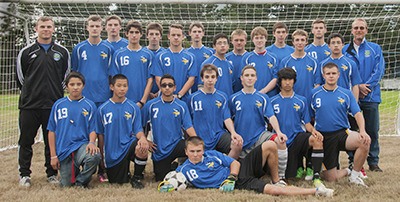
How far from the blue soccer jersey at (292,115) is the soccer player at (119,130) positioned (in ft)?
4.56

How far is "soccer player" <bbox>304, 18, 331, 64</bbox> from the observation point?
17.2 ft

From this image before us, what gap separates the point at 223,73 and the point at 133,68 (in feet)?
3.14

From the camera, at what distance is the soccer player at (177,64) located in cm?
502

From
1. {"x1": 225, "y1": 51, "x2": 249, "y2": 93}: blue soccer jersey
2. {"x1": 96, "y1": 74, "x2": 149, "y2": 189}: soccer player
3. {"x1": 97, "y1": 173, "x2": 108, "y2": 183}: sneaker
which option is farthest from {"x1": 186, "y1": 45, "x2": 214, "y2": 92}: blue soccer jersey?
{"x1": 97, "y1": 173, "x2": 108, "y2": 183}: sneaker

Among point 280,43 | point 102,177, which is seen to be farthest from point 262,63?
point 102,177

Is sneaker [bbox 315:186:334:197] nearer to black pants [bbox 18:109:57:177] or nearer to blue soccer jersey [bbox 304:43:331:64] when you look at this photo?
blue soccer jersey [bbox 304:43:331:64]

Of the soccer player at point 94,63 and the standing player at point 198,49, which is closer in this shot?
the soccer player at point 94,63

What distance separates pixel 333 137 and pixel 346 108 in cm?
32

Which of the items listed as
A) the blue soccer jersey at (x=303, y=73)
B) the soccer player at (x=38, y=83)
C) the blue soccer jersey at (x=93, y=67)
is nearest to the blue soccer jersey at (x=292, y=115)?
the blue soccer jersey at (x=303, y=73)

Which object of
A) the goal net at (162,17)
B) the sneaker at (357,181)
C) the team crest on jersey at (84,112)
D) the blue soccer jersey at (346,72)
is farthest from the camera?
the goal net at (162,17)

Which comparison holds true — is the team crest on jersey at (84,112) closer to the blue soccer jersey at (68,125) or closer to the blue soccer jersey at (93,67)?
the blue soccer jersey at (68,125)

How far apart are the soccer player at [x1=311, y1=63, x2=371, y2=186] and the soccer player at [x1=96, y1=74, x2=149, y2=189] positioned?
1.77 m

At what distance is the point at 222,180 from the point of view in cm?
423

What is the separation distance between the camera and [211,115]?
4.73 meters
